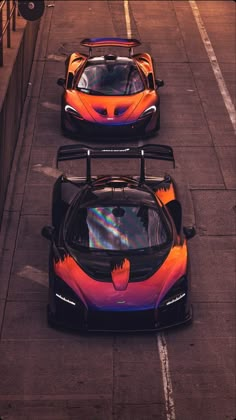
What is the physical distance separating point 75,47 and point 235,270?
12367mm

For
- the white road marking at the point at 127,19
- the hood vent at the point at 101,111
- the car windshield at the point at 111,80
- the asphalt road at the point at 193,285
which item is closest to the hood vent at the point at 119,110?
the hood vent at the point at 101,111

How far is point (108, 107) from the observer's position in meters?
21.0

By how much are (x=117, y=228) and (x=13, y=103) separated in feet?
21.5

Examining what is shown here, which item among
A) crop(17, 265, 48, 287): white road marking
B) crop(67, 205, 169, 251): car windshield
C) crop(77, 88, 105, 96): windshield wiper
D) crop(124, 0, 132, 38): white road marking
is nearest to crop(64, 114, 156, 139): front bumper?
crop(77, 88, 105, 96): windshield wiper

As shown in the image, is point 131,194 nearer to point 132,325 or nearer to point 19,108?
point 132,325

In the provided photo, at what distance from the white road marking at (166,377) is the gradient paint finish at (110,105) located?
7.18 m

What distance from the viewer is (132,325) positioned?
46.1ft

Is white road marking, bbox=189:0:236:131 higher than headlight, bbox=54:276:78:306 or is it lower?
lower

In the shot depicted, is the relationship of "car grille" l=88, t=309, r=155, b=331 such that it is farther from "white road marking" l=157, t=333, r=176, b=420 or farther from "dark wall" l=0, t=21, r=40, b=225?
"dark wall" l=0, t=21, r=40, b=225

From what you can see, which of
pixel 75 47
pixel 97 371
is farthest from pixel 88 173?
pixel 75 47

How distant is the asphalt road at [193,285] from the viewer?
13.0 m

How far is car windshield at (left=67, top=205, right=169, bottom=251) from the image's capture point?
48.5ft

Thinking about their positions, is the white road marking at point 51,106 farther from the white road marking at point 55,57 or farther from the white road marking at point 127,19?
the white road marking at point 127,19

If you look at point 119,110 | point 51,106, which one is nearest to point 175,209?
point 119,110
